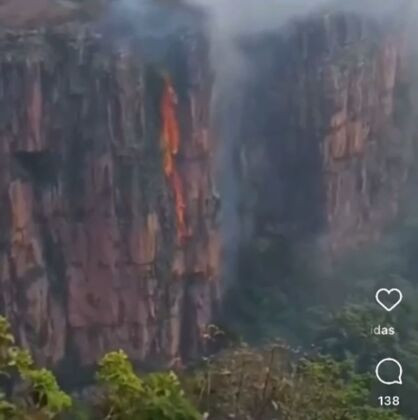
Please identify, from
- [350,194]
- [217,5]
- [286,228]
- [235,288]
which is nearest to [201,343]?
[235,288]

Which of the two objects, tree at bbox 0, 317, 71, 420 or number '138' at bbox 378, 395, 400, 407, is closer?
tree at bbox 0, 317, 71, 420

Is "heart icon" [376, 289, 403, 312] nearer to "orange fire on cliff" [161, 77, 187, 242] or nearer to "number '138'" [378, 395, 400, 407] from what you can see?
"number '138'" [378, 395, 400, 407]

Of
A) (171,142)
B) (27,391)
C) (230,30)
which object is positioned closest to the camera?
(27,391)

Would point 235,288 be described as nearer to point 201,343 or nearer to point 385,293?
point 201,343

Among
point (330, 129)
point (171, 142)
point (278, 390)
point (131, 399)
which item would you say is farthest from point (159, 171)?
point (131, 399)

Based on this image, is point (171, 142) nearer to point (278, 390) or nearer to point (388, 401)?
point (278, 390)

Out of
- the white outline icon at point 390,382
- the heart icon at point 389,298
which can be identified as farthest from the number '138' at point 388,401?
the heart icon at point 389,298

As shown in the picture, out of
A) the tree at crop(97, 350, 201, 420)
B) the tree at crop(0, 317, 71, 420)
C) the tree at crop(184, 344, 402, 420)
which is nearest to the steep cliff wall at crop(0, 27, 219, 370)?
the tree at crop(184, 344, 402, 420)
